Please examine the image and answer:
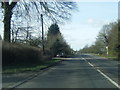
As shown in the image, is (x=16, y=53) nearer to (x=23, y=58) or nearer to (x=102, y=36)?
(x=23, y=58)

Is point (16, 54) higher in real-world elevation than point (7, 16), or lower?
lower

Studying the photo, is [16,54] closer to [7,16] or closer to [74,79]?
[7,16]

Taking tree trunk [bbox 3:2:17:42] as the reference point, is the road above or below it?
below

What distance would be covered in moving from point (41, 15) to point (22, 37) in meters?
11.6

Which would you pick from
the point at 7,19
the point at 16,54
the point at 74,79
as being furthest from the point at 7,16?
the point at 74,79

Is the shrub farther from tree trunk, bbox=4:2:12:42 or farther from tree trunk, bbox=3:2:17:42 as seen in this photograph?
tree trunk, bbox=3:2:17:42

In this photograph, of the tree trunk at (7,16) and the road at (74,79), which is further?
the tree trunk at (7,16)

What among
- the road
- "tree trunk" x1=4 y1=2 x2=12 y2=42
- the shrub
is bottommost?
the road

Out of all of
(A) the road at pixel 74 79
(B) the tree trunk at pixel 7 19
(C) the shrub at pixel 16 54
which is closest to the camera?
(A) the road at pixel 74 79

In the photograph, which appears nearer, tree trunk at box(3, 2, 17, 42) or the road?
the road

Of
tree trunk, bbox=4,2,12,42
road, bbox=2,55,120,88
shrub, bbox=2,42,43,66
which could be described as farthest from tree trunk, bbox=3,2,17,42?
road, bbox=2,55,120,88

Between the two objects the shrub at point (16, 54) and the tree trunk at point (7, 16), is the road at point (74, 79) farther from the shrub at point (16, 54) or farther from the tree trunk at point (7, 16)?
the tree trunk at point (7, 16)

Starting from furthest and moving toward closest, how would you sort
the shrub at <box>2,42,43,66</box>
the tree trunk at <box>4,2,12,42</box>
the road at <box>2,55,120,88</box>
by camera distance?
the tree trunk at <box>4,2,12,42</box> < the shrub at <box>2,42,43,66</box> < the road at <box>2,55,120,88</box>

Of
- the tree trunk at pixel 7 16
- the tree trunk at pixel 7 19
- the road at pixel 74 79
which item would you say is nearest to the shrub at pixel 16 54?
the tree trunk at pixel 7 19
